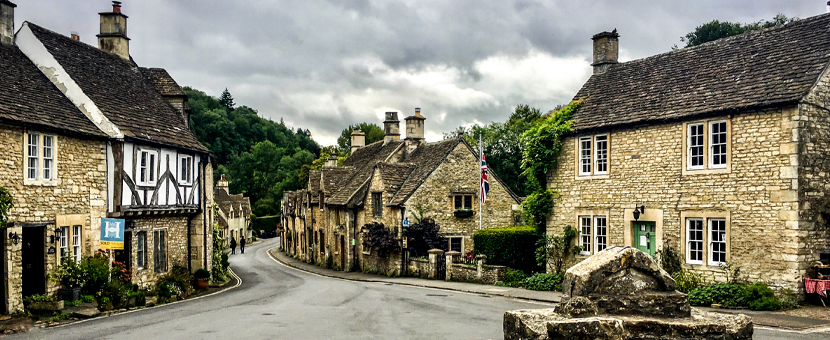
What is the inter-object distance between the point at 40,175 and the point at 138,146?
Result: 4.64 m

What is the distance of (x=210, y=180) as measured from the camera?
3156cm

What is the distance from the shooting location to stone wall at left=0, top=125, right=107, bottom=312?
18625 millimetres

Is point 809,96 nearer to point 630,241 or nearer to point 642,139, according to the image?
point 642,139

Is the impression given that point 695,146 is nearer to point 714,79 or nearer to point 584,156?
point 714,79

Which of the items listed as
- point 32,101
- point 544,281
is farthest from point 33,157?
point 544,281

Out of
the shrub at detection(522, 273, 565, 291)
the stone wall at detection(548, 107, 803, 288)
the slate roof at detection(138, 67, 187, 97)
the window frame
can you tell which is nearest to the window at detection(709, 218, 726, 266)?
the stone wall at detection(548, 107, 803, 288)

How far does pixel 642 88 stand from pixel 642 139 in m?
2.43

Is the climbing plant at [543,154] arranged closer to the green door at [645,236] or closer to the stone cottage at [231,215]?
the green door at [645,236]

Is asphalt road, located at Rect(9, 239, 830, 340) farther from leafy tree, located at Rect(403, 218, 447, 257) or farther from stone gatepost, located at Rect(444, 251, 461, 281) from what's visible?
leafy tree, located at Rect(403, 218, 447, 257)

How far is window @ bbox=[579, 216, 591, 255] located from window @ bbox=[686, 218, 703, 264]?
4027 millimetres

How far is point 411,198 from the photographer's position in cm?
3494

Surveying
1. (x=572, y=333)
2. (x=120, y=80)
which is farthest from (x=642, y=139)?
(x=120, y=80)

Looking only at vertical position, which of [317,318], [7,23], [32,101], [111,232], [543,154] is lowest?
[317,318]

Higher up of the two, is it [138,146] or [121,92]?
[121,92]
